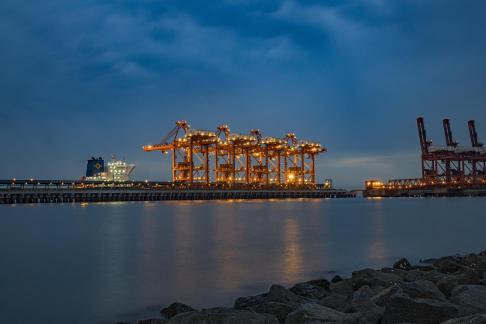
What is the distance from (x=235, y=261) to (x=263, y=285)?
3643 mm

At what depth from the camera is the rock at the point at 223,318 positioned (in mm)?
4598

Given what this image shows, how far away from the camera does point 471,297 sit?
555 cm

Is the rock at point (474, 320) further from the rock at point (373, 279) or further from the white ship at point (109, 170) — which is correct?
the white ship at point (109, 170)

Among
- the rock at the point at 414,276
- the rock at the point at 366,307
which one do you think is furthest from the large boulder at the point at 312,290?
the rock at the point at 414,276

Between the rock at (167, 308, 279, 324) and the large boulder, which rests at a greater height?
the rock at (167, 308, 279, 324)

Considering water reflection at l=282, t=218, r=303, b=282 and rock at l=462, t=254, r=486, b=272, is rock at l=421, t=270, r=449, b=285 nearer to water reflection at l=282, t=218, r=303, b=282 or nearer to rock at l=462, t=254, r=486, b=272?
rock at l=462, t=254, r=486, b=272

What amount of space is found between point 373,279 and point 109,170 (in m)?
95.1

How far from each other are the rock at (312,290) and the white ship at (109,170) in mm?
91702

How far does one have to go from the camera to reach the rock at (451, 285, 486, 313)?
5294 millimetres

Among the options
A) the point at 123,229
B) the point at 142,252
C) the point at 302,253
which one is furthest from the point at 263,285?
the point at 123,229

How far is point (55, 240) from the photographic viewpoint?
19734mm

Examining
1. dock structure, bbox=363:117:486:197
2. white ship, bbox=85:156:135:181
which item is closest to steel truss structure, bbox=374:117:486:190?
dock structure, bbox=363:117:486:197

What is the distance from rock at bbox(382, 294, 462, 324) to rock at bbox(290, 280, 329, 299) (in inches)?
117

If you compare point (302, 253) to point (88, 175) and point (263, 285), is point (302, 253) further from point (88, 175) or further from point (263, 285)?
Answer: point (88, 175)
